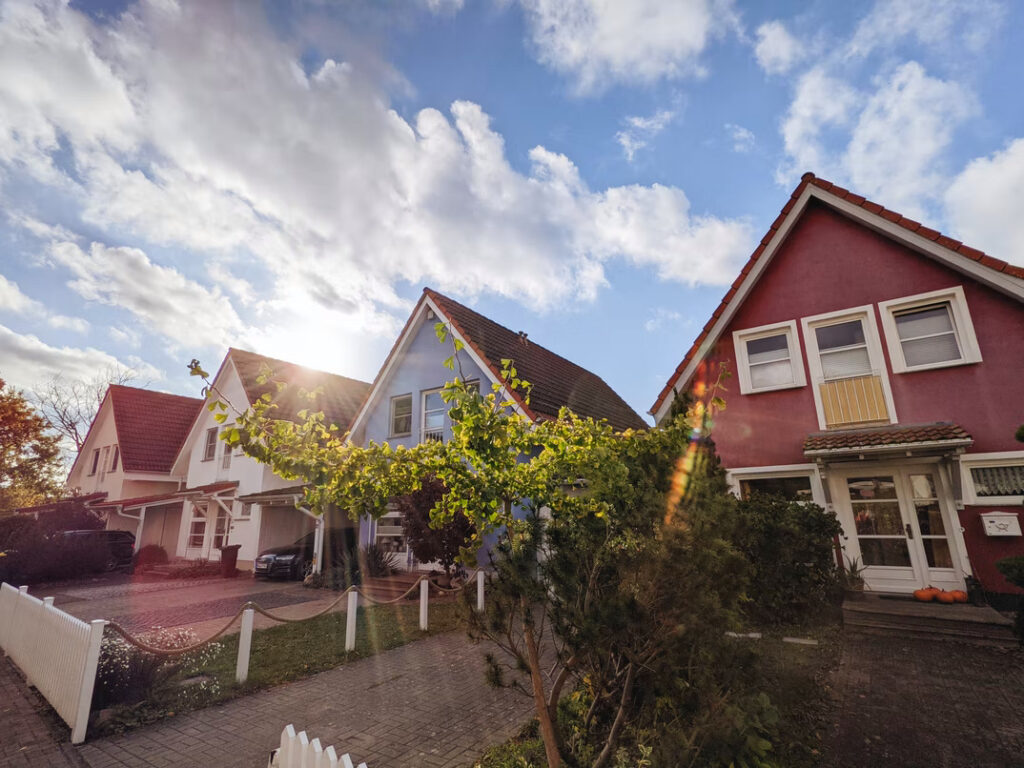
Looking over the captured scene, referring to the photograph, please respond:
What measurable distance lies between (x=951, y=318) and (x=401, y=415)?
15.6 m

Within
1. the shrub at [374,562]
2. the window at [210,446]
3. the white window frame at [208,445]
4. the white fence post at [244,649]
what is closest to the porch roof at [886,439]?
the white fence post at [244,649]

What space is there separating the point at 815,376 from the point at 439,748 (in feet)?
34.2

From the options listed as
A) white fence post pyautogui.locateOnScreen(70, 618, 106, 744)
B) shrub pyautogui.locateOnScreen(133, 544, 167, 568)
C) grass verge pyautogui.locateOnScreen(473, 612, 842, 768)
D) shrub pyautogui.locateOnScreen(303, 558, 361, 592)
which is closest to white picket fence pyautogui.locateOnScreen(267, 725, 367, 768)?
grass verge pyautogui.locateOnScreen(473, 612, 842, 768)

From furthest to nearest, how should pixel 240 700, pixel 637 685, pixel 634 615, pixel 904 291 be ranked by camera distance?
pixel 904 291
pixel 240 700
pixel 637 685
pixel 634 615

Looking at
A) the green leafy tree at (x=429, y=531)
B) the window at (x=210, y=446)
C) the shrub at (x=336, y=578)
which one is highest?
the window at (x=210, y=446)

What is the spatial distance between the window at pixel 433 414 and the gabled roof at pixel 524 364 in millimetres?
2116

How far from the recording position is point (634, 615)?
314cm

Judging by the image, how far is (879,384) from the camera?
9844mm

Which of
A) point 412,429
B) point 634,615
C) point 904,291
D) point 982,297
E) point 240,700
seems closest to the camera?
point 634,615

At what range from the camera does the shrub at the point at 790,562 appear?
27.0 ft

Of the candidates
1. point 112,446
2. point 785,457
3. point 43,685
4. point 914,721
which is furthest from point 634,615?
point 112,446

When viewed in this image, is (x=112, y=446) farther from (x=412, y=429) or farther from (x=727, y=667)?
(x=727, y=667)

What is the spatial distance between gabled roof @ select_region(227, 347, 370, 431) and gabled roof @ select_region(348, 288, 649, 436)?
4.11m

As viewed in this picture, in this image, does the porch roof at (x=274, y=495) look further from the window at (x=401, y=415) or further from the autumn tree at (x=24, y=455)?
the autumn tree at (x=24, y=455)
